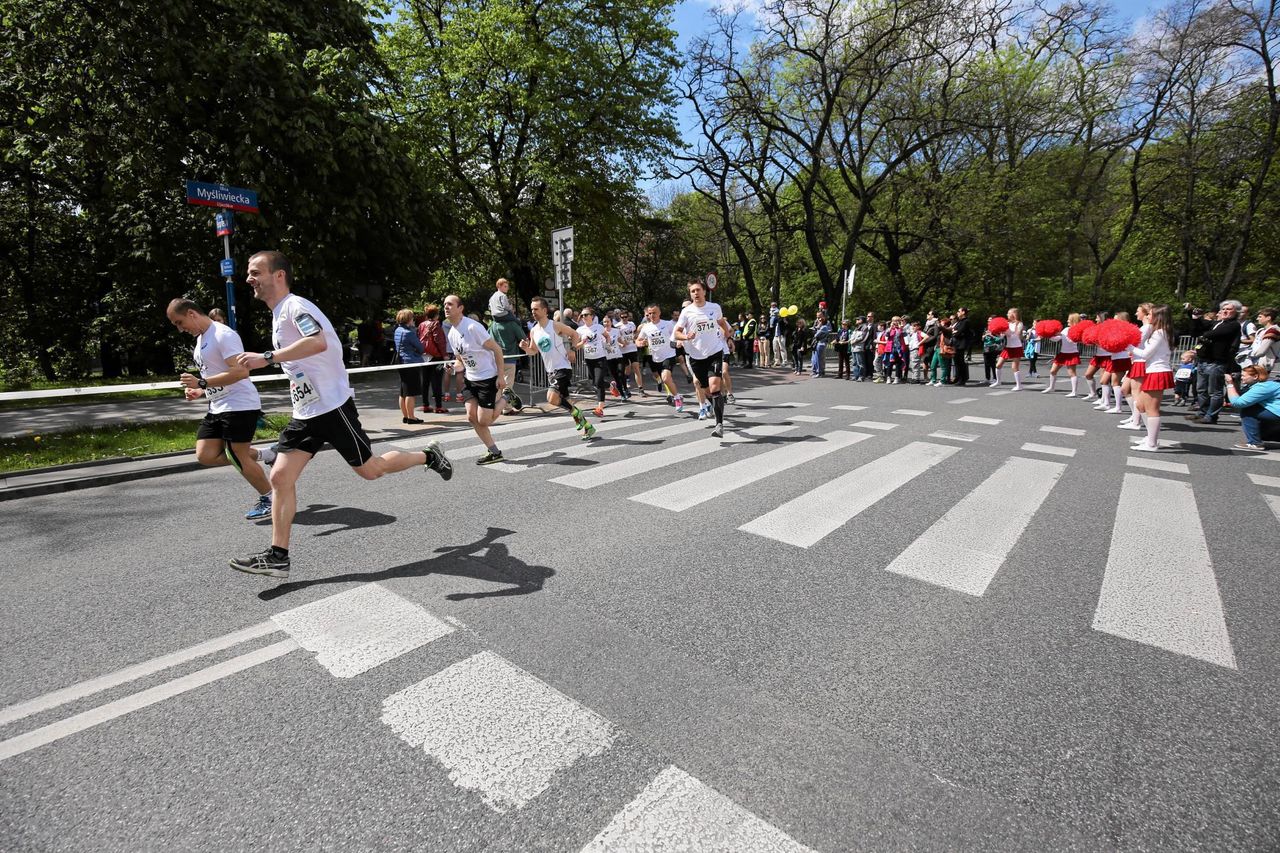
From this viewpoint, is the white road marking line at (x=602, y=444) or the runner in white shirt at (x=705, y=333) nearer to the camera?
the white road marking line at (x=602, y=444)

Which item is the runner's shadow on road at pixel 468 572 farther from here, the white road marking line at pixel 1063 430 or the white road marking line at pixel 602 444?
the white road marking line at pixel 1063 430

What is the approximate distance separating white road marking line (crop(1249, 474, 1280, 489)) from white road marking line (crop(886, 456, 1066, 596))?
199 cm

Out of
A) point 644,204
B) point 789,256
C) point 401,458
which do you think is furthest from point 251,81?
point 789,256

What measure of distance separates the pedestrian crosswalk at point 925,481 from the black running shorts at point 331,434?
2.26 m

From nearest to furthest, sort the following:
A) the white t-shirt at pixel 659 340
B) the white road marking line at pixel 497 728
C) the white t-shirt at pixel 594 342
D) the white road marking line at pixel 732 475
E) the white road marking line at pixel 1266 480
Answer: the white road marking line at pixel 497 728, the white road marking line at pixel 732 475, the white road marking line at pixel 1266 480, the white t-shirt at pixel 659 340, the white t-shirt at pixel 594 342

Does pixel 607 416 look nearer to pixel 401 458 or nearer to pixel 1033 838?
pixel 401 458

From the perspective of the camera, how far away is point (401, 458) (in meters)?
4.48

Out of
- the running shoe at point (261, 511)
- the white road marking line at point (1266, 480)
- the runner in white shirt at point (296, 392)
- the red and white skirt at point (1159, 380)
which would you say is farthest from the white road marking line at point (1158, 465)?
the running shoe at point (261, 511)

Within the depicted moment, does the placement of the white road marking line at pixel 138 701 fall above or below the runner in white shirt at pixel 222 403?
below

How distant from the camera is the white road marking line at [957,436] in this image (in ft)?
27.9

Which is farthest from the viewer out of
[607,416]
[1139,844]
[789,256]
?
[789,256]

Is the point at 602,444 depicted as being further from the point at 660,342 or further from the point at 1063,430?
the point at 1063,430

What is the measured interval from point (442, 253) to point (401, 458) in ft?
52.5

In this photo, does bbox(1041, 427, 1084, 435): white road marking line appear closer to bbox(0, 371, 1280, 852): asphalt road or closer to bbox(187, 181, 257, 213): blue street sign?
bbox(0, 371, 1280, 852): asphalt road
